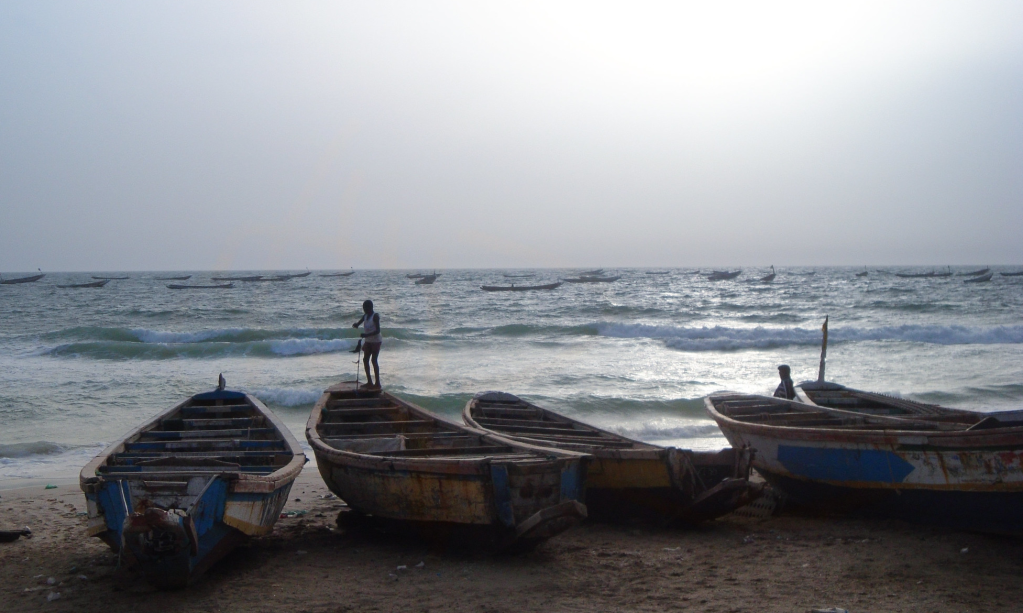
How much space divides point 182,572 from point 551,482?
9.77 feet

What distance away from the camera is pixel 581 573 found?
6.53 m

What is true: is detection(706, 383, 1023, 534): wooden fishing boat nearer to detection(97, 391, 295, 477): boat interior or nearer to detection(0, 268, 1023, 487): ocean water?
detection(0, 268, 1023, 487): ocean water

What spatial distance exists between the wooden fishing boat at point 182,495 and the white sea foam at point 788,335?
23411 millimetres

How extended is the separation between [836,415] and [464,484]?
5397 millimetres

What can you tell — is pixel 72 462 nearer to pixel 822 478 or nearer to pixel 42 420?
pixel 42 420

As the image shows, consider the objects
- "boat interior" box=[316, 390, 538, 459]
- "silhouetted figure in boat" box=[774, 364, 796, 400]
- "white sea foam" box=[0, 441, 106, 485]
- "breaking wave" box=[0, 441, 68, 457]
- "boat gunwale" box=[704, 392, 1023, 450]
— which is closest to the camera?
"boat gunwale" box=[704, 392, 1023, 450]

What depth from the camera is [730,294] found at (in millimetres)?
58344

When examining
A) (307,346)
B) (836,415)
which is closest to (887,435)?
(836,415)

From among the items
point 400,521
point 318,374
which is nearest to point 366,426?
point 400,521

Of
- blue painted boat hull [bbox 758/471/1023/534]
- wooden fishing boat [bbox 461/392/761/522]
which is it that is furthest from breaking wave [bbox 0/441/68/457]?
blue painted boat hull [bbox 758/471/1023/534]

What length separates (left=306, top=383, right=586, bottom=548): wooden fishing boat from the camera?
20.3ft

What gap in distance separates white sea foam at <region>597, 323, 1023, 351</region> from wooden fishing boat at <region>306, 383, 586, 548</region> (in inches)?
888

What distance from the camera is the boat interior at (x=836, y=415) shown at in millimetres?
8312

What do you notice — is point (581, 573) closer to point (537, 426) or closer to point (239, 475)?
point (239, 475)
